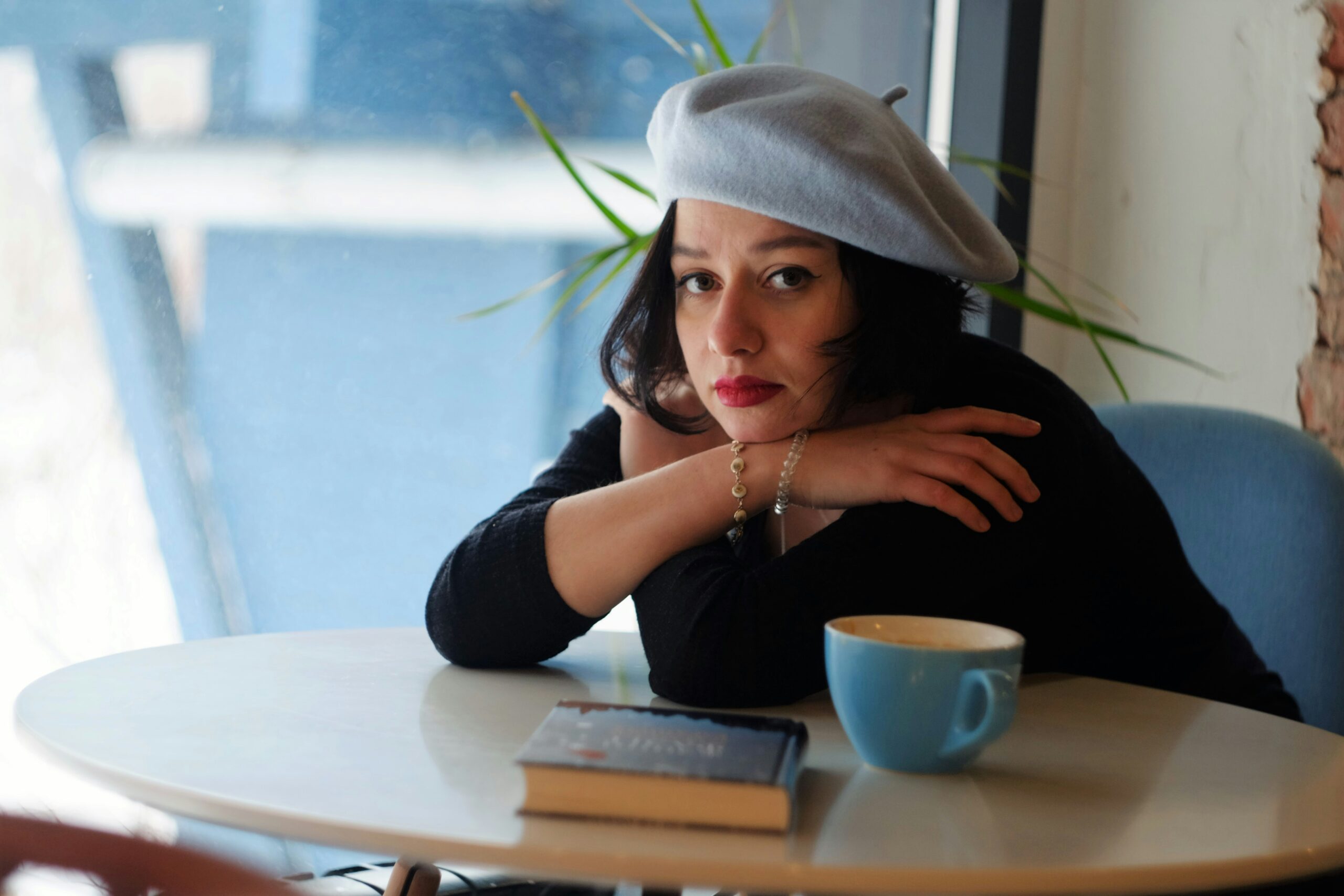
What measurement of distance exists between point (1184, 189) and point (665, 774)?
160cm

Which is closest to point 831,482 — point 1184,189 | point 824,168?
point 824,168

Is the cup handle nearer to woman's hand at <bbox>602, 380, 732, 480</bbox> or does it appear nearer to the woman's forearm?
the woman's forearm

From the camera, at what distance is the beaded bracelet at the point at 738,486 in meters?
0.99

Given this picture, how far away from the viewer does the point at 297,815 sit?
0.59 m

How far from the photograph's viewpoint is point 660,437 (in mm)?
1268

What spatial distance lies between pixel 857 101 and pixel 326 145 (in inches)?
48.8

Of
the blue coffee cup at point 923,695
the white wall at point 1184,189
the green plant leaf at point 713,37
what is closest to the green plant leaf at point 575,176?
the green plant leaf at point 713,37

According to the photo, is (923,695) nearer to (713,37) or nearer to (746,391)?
(746,391)

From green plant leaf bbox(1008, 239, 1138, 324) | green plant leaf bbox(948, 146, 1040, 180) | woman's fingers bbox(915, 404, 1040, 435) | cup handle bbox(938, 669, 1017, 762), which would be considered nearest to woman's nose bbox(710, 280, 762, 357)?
woman's fingers bbox(915, 404, 1040, 435)

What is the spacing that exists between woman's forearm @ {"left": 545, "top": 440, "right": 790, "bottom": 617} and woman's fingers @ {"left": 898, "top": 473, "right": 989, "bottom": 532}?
12 cm

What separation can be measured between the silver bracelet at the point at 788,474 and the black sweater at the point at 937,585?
62 mm

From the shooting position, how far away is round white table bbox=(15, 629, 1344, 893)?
0.55 m

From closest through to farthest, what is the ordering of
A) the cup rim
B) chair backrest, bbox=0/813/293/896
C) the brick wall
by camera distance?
1. chair backrest, bbox=0/813/293/896
2. the cup rim
3. the brick wall

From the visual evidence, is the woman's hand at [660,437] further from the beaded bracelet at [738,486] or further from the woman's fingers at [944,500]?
the woman's fingers at [944,500]
